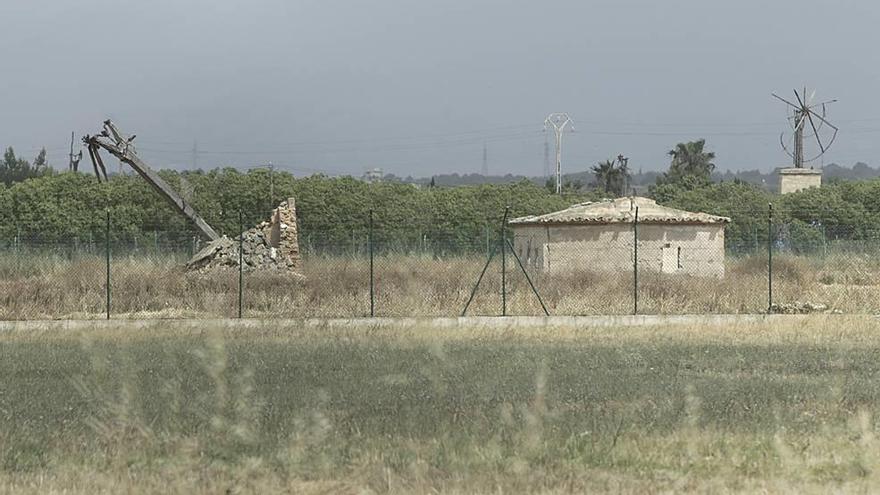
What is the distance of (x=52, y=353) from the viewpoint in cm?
1859

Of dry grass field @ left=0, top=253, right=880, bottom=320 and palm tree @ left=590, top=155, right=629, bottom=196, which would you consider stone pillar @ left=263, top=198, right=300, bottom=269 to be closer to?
dry grass field @ left=0, top=253, right=880, bottom=320

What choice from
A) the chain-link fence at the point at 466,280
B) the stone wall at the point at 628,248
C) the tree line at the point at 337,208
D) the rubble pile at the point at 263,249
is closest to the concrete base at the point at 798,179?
the tree line at the point at 337,208

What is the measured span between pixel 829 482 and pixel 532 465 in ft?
8.08

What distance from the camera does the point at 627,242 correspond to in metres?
34.7

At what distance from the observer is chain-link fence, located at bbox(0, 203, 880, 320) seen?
2717cm

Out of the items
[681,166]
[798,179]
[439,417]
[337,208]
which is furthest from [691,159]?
[439,417]

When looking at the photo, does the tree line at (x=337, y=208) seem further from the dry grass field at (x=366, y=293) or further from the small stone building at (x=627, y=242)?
the dry grass field at (x=366, y=293)

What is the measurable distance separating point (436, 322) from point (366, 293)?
4.30 m

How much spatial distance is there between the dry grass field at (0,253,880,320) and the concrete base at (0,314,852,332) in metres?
1.54

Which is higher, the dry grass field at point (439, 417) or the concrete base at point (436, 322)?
the dry grass field at point (439, 417)

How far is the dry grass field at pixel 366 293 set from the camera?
27.1m

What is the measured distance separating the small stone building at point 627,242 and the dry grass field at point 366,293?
10.3ft

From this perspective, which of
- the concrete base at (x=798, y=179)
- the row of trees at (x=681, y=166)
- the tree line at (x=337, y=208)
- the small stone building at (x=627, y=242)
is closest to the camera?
the small stone building at (x=627, y=242)

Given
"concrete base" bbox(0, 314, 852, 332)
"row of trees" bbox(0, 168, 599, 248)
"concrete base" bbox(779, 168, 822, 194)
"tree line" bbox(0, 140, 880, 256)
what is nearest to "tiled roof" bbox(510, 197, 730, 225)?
"tree line" bbox(0, 140, 880, 256)
